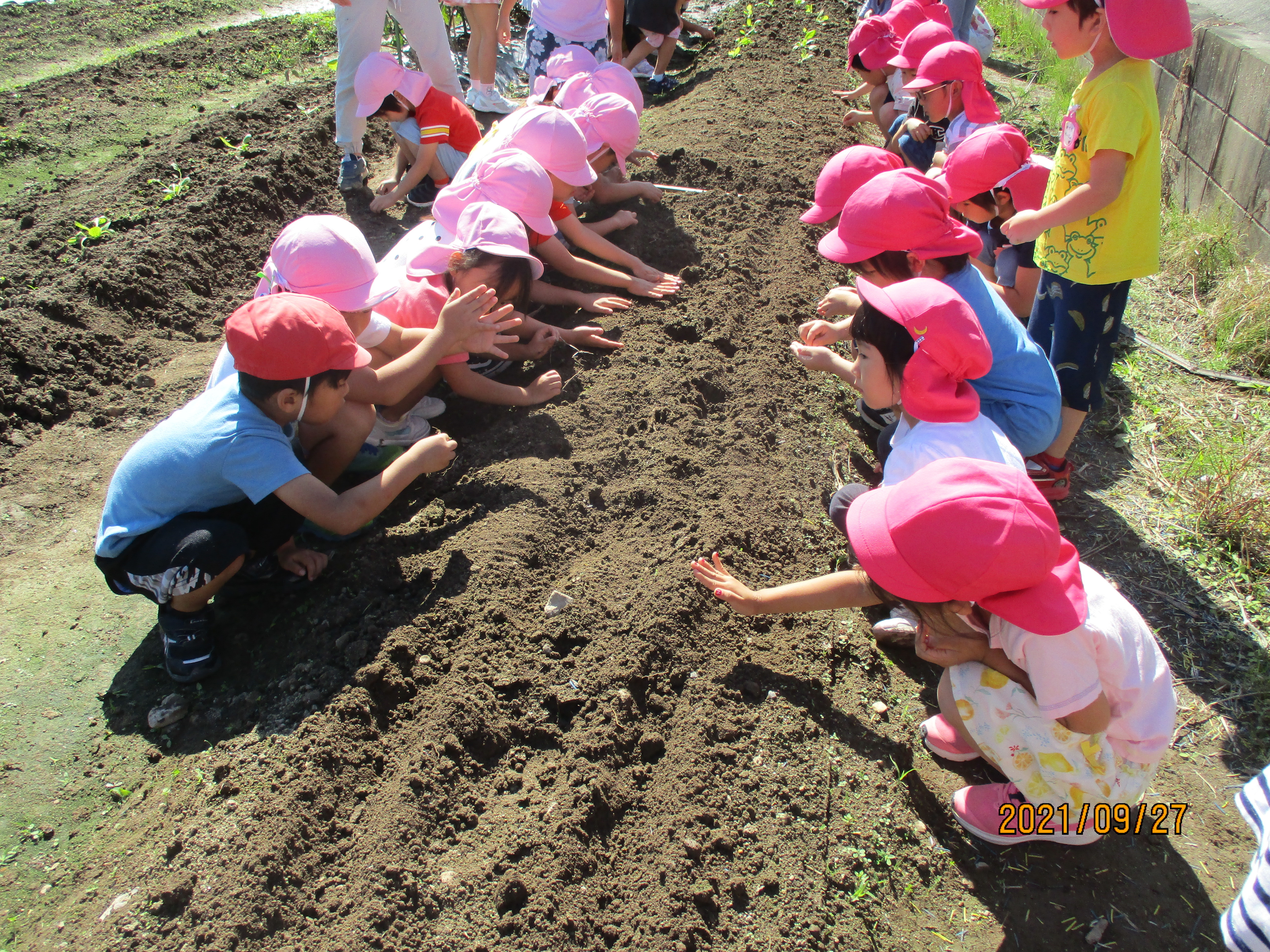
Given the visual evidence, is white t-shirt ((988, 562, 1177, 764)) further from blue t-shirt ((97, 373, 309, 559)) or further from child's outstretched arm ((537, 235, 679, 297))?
child's outstretched arm ((537, 235, 679, 297))

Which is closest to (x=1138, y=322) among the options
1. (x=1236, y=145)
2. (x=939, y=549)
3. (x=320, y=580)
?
(x=1236, y=145)

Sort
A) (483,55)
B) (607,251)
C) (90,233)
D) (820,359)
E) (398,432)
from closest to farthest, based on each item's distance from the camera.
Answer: (820,359), (398,432), (607,251), (90,233), (483,55)

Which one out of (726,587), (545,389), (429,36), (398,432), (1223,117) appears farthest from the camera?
(429,36)

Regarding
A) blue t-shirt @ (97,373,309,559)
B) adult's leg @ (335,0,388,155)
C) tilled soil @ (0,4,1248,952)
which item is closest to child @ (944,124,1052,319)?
tilled soil @ (0,4,1248,952)

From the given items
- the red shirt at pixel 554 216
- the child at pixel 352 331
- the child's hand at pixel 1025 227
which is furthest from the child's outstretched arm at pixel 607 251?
the child's hand at pixel 1025 227

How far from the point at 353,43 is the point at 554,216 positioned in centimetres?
228

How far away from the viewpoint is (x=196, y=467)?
8.05 feet

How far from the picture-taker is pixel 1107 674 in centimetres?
192

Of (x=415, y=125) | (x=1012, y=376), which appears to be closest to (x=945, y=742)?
(x=1012, y=376)

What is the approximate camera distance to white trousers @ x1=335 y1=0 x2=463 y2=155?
5086 millimetres

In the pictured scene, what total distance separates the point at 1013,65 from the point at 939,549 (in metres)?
8.25

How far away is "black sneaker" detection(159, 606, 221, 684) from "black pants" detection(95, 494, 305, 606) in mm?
69

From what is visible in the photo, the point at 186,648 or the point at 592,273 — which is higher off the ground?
the point at 592,273
